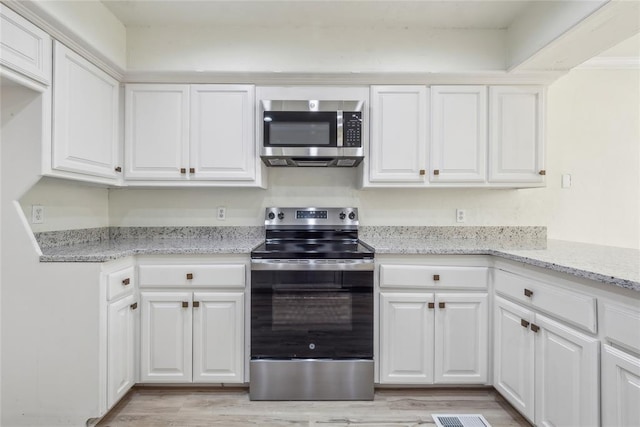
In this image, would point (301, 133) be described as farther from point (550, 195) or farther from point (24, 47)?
point (550, 195)

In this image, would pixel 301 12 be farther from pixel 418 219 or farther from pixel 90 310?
pixel 90 310

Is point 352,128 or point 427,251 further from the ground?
point 352,128

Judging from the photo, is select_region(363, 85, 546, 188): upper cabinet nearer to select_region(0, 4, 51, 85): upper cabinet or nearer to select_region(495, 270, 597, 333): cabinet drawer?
select_region(495, 270, 597, 333): cabinet drawer

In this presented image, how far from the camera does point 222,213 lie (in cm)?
269

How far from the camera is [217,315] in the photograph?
6.75 ft

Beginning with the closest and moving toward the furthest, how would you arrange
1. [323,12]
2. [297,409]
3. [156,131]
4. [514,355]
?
1. [514,355]
2. [297,409]
3. [323,12]
4. [156,131]

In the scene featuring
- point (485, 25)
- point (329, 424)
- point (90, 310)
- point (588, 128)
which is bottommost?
point (329, 424)

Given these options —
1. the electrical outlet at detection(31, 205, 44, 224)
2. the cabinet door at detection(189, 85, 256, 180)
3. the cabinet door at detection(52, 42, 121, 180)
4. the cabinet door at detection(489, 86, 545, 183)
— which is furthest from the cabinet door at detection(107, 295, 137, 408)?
the cabinet door at detection(489, 86, 545, 183)

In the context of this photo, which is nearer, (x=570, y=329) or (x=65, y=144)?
(x=570, y=329)

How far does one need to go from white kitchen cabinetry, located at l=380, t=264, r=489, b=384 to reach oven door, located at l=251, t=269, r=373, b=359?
286 mm

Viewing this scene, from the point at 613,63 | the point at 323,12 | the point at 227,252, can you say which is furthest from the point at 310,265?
the point at 613,63

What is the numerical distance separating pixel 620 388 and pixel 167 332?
2.21 meters

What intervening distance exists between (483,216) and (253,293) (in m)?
1.94

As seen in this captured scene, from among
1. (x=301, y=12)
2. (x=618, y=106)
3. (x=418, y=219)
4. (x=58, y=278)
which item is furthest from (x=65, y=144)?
(x=618, y=106)
